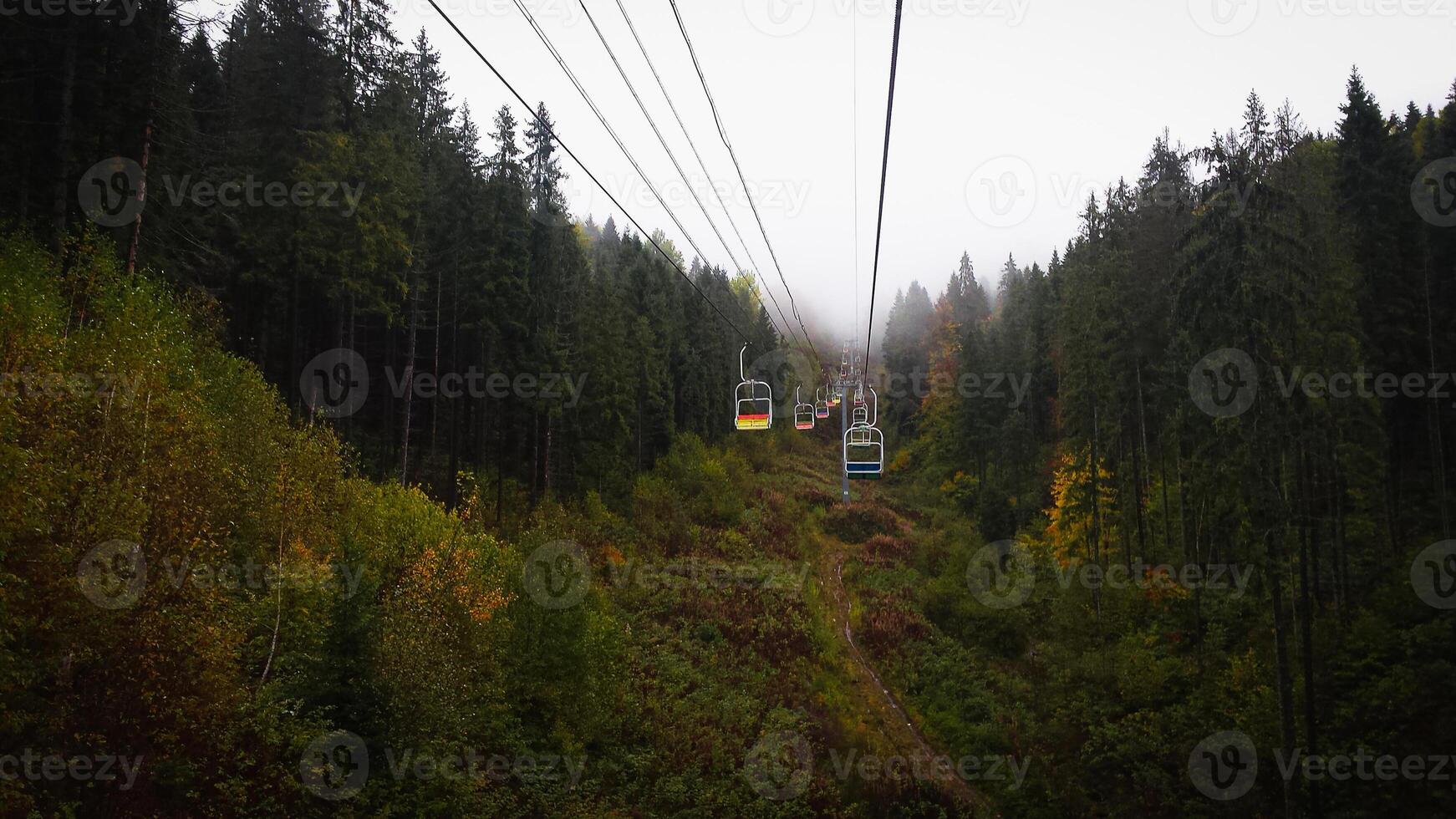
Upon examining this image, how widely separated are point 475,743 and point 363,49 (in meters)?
25.5

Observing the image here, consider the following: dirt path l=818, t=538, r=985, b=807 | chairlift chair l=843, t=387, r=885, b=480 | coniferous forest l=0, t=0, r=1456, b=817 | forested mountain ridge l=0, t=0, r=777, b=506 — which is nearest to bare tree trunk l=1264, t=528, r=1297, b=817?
coniferous forest l=0, t=0, r=1456, b=817

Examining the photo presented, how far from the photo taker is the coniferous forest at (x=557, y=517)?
36.6 feet

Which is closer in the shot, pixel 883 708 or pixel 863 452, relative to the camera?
pixel 863 452

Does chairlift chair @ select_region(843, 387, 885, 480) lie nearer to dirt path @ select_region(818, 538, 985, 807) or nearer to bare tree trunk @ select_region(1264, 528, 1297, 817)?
dirt path @ select_region(818, 538, 985, 807)

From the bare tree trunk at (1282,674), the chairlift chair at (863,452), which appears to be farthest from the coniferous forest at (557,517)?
the chairlift chair at (863,452)

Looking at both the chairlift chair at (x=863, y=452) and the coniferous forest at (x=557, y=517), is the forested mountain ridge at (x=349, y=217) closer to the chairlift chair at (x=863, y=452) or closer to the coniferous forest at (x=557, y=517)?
the coniferous forest at (x=557, y=517)

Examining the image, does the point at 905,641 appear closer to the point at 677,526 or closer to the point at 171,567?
the point at 677,526

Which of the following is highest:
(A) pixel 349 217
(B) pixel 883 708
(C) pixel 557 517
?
(A) pixel 349 217

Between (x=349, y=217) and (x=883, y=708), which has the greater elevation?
(x=349, y=217)

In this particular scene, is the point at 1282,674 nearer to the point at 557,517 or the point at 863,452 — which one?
the point at 863,452

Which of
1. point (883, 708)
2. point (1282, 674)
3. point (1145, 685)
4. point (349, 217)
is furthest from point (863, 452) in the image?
point (349, 217)

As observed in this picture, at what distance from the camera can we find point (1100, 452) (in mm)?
35031

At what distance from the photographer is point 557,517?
29484 mm

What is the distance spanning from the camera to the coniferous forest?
11.2 metres
